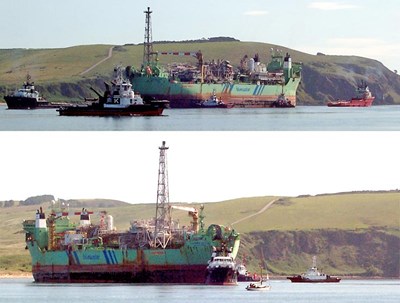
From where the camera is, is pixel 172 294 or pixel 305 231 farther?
pixel 305 231

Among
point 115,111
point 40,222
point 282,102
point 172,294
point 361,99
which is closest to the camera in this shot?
point 172,294

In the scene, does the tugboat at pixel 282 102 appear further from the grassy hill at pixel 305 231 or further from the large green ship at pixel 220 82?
the grassy hill at pixel 305 231

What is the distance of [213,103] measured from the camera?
8506cm

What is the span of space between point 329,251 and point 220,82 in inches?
2118

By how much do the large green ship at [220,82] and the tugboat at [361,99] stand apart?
3537 millimetres

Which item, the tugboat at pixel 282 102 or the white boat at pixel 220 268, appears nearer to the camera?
the white boat at pixel 220 268

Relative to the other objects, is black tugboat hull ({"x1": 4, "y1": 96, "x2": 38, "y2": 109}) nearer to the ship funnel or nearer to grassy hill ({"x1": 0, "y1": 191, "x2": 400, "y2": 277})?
the ship funnel

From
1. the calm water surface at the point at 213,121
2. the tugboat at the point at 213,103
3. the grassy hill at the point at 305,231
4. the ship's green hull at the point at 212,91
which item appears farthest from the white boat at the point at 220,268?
the grassy hill at the point at 305,231

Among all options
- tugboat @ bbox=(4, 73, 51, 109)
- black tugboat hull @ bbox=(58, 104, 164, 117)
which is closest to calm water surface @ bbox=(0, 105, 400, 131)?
black tugboat hull @ bbox=(58, 104, 164, 117)

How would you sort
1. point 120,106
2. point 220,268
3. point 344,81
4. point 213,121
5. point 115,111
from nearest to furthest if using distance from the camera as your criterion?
point 213,121, point 115,111, point 120,106, point 220,268, point 344,81

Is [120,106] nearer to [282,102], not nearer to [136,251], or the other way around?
Answer: [136,251]

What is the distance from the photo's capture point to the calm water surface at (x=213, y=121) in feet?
220

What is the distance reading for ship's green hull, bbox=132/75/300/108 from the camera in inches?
3280

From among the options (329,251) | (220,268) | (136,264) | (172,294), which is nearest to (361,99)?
(136,264)
